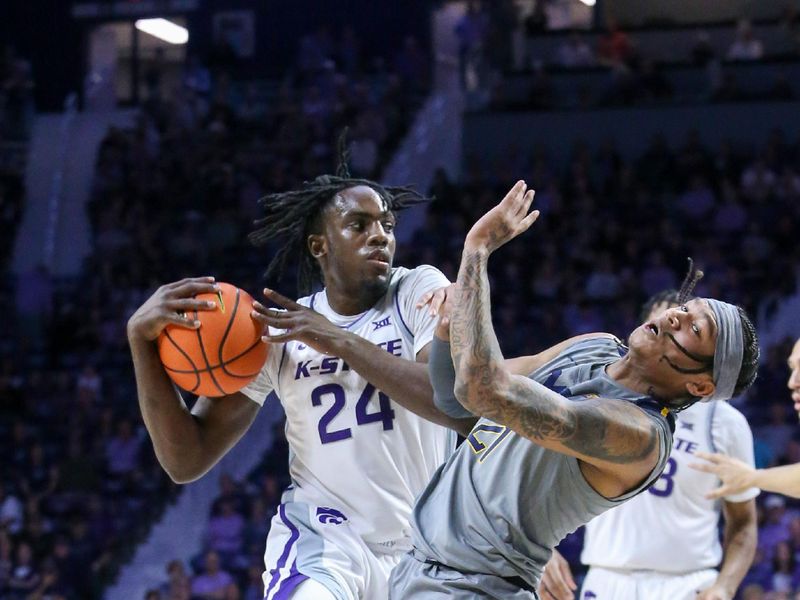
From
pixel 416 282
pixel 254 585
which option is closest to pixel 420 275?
pixel 416 282

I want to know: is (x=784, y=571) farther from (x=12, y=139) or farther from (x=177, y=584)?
(x=12, y=139)

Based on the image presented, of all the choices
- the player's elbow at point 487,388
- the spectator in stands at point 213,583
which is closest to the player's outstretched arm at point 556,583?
the player's elbow at point 487,388

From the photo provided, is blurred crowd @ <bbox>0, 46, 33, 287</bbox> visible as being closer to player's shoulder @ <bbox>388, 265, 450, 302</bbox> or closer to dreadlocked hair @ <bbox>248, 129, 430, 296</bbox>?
dreadlocked hair @ <bbox>248, 129, 430, 296</bbox>

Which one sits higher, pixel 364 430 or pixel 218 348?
pixel 218 348

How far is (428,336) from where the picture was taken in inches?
167

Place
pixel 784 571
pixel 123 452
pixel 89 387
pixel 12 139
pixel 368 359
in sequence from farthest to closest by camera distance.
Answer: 1. pixel 12 139
2. pixel 89 387
3. pixel 123 452
4. pixel 784 571
5. pixel 368 359

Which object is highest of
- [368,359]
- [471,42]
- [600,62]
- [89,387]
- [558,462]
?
[471,42]

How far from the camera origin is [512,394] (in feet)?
10.5

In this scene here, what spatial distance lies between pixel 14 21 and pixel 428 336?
17.7 meters

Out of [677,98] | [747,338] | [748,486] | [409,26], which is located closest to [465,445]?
[747,338]

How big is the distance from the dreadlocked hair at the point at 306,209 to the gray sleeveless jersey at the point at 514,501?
1.24 meters

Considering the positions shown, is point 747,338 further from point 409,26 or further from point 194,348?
point 409,26

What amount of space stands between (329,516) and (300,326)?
2.13 feet

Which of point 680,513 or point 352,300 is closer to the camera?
point 352,300
